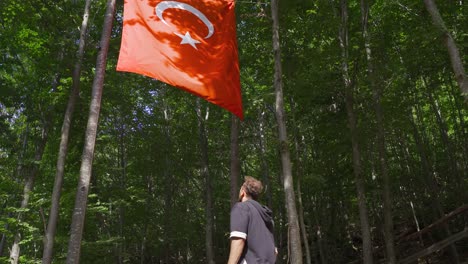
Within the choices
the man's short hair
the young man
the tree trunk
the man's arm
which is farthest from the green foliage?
the man's arm

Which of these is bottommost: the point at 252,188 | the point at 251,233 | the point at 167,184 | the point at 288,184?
the point at 251,233

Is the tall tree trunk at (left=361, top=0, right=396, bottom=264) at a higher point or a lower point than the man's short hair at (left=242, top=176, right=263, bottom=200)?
higher

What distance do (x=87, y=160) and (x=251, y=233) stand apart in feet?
15.1

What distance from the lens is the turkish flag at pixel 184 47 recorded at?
17.9ft

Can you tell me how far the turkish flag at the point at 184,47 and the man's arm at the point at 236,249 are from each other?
119 inches

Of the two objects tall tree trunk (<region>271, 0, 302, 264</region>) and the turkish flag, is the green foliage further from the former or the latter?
the turkish flag

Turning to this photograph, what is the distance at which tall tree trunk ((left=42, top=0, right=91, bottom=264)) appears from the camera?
9165 mm

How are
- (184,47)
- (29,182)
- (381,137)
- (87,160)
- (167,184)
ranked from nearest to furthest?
(184,47) → (87,160) → (381,137) → (29,182) → (167,184)

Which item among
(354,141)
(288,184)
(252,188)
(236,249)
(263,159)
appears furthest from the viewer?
(263,159)

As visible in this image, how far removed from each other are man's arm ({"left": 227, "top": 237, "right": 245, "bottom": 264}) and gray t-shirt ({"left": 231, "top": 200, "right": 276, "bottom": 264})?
0.10ft

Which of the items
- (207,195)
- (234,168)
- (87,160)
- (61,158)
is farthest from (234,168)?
(207,195)

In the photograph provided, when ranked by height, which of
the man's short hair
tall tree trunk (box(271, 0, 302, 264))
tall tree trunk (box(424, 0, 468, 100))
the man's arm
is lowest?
the man's arm

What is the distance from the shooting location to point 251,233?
9.84 ft

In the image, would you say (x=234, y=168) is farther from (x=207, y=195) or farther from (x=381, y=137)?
(x=207, y=195)
